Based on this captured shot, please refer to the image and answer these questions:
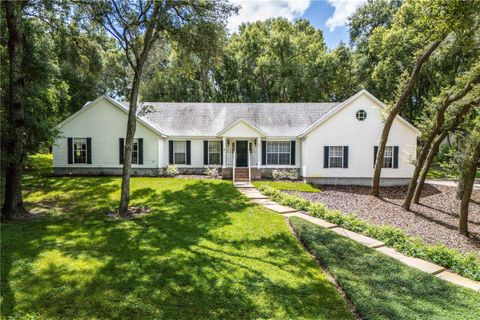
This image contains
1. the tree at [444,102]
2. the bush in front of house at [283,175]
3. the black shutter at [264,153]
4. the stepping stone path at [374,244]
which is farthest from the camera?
the black shutter at [264,153]

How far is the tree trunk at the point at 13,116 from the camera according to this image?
809cm

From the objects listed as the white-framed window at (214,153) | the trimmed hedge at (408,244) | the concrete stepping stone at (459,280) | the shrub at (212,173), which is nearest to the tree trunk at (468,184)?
the trimmed hedge at (408,244)

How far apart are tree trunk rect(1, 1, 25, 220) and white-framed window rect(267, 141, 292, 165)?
13.4 meters

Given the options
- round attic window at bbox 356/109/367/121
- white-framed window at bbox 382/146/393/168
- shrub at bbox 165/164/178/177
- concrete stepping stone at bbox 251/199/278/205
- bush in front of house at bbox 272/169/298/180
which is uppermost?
round attic window at bbox 356/109/367/121

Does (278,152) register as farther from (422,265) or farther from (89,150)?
(422,265)

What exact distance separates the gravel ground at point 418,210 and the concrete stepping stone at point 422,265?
10.5 ft

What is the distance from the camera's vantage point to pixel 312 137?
17.1m

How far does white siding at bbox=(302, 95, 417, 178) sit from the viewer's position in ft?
55.3

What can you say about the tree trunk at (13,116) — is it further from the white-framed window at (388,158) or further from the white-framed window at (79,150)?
the white-framed window at (388,158)

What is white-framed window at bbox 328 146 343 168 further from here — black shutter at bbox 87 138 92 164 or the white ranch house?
black shutter at bbox 87 138 92 164

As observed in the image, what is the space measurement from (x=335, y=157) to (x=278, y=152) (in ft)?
11.9

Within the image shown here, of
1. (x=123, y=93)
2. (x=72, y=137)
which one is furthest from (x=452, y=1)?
(x=123, y=93)

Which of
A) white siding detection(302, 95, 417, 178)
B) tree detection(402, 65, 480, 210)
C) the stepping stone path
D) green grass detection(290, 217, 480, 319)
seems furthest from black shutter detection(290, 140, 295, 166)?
green grass detection(290, 217, 480, 319)

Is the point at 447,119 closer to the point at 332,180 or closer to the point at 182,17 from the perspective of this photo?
the point at 332,180
